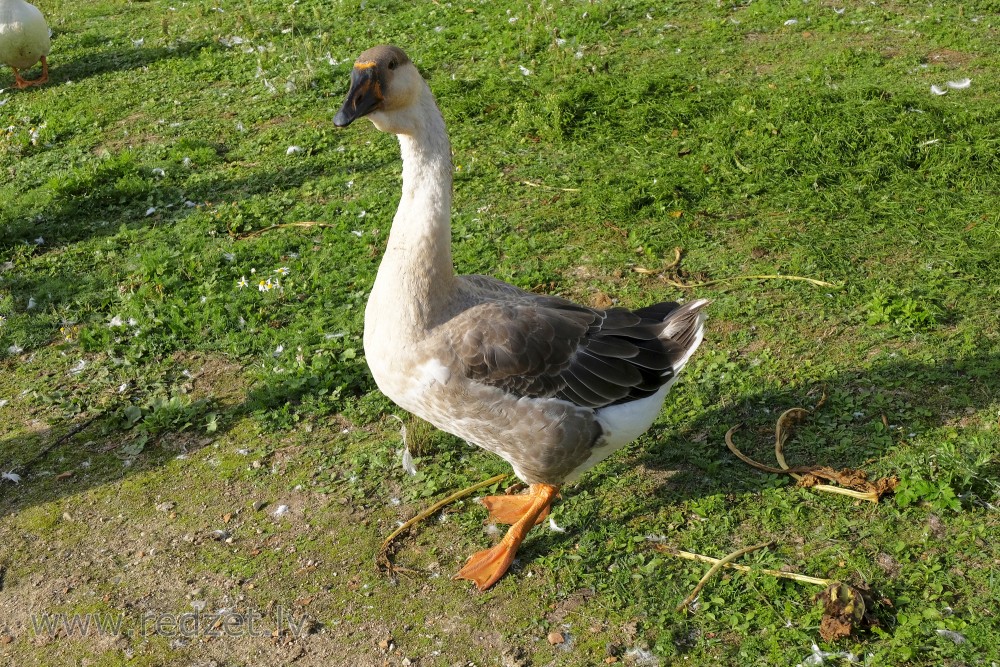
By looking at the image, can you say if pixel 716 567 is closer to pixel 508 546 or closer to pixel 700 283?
pixel 508 546

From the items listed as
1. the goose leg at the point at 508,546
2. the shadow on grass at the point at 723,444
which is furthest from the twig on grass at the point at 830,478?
the goose leg at the point at 508,546

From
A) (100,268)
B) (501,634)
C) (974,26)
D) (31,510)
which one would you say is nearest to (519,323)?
(501,634)

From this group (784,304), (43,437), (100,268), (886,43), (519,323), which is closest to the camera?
(519,323)

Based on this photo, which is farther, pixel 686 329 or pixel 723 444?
pixel 723 444

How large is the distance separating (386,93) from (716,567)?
8.71ft

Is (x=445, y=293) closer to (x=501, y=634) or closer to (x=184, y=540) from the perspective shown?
(x=501, y=634)

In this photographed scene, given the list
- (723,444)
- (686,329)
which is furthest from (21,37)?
(723,444)

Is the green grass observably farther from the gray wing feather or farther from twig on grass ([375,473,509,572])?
the gray wing feather

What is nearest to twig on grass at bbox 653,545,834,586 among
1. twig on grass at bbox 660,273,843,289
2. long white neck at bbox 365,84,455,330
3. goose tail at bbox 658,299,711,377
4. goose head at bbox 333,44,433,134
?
goose tail at bbox 658,299,711,377

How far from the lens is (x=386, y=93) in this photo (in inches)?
151

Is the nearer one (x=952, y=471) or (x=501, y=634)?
(x=501, y=634)

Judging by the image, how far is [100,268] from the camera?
6750 mm

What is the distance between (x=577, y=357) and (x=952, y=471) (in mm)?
1946

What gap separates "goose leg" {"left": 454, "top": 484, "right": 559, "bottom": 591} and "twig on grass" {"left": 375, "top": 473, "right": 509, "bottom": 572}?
0.98 feet
